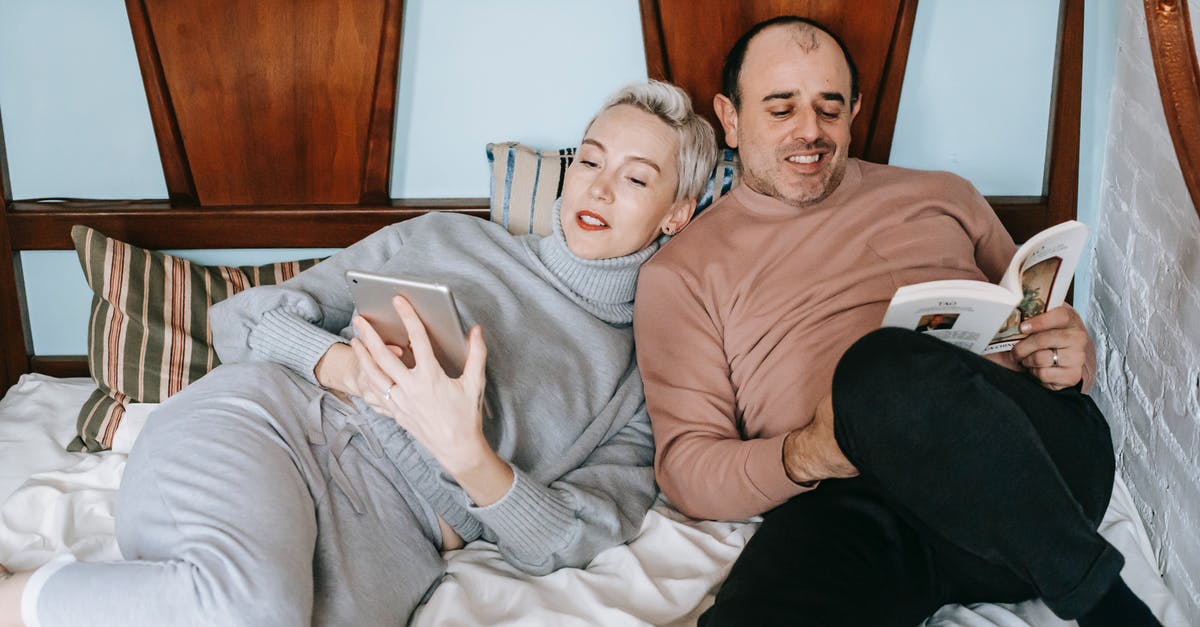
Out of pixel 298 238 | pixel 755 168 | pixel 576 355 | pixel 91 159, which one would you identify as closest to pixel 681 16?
pixel 755 168

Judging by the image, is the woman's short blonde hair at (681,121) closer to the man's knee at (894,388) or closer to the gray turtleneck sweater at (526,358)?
the gray turtleneck sweater at (526,358)

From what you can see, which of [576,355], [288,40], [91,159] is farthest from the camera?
[91,159]

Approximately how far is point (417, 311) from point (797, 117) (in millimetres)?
777

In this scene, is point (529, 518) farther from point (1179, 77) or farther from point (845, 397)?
point (1179, 77)

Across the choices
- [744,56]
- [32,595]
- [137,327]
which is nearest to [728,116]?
[744,56]

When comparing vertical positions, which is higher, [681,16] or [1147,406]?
[681,16]

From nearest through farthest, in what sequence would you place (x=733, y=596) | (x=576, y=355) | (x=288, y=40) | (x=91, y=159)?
(x=733, y=596) → (x=576, y=355) → (x=288, y=40) → (x=91, y=159)

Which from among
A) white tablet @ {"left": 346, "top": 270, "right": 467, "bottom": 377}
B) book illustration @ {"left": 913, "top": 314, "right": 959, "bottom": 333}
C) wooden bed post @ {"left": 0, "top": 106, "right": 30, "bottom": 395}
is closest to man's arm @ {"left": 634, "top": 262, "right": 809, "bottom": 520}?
book illustration @ {"left": 913, "top": 314, "right": 959, "bottom": 333}

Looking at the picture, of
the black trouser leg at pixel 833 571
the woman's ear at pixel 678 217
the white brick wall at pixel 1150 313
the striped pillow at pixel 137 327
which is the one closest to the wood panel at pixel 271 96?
the striped pillow at pixel 137 327

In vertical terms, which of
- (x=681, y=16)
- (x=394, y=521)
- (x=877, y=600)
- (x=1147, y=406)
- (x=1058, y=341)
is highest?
(x=681, y=16)

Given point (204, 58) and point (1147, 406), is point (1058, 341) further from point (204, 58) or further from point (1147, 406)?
point (204, 58)

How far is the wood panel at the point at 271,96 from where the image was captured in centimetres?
183

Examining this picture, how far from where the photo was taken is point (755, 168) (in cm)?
170

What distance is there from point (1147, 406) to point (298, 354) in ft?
4.63
